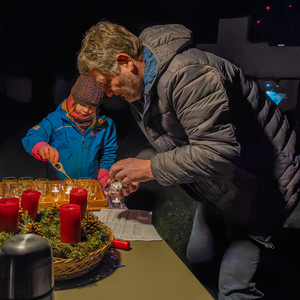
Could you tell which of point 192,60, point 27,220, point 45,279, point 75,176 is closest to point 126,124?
point 75,176

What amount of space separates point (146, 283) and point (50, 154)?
180 cm

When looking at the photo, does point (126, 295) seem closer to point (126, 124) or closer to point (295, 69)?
point (295, 69)

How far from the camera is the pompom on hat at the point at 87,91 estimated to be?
2.60m

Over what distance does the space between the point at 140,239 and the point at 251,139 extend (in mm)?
798

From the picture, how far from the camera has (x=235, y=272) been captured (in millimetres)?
1826

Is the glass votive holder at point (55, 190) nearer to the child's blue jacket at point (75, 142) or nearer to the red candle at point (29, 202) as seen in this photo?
the child's blue jacket at point (75, 142)

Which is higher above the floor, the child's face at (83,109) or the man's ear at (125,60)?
the man's ear at (125,60)

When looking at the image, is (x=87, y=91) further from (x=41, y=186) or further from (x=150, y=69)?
(x=150, y=69)

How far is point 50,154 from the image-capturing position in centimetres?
260

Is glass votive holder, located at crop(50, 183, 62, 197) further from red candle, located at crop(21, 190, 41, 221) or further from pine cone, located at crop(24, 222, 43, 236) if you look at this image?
pine cone, located at crop(24, 222, 43, 236)

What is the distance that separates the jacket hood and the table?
907 mm

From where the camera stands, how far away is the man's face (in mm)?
1695

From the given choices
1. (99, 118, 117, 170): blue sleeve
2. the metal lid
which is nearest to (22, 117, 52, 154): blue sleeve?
(99, 118, 117, 170): blue sleeve

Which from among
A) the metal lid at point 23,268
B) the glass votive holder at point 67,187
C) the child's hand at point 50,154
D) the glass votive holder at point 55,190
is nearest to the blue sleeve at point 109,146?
the child's hand at point 50,154
